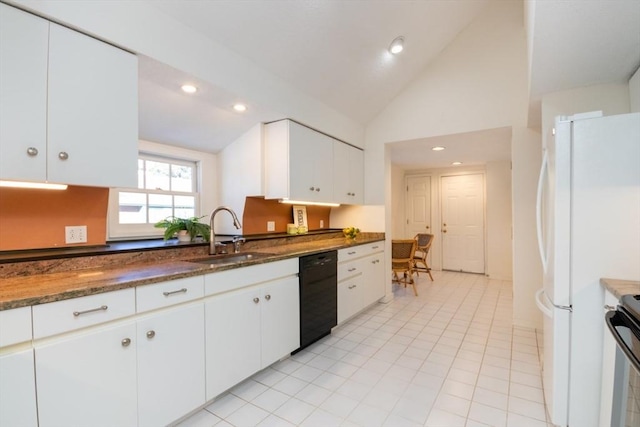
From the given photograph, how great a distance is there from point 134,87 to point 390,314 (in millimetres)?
3356

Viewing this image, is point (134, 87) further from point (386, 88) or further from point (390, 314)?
point (390, 314)

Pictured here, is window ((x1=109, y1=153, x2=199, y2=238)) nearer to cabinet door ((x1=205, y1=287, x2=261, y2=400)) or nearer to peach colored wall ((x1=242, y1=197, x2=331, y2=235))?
peach colored wall ((x1=242, y1=197, x2=331, y2=235))

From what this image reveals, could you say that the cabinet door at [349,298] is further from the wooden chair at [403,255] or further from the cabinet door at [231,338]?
the wooden chair at [403,255]

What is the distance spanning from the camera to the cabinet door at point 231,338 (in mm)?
1761

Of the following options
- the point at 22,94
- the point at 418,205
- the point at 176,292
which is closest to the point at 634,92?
the point at 176,292

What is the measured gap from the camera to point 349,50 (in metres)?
2.85

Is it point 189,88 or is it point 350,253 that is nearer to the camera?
point 189,88

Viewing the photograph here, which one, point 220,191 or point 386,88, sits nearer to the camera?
point 220,191

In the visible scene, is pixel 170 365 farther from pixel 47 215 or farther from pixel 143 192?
pixel 143 192

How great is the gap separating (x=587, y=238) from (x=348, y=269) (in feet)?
6.61

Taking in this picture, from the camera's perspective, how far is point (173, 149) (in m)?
2.79

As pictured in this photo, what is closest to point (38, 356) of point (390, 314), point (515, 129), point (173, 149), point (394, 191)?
point (173, 149)

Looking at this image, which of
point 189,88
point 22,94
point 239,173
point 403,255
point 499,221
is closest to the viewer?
point 22,94

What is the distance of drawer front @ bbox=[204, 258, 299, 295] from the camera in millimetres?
1776
